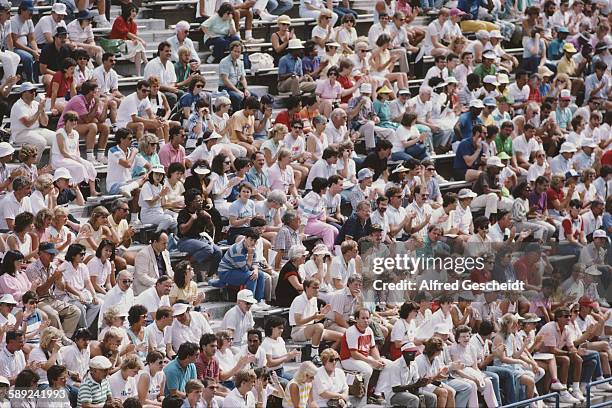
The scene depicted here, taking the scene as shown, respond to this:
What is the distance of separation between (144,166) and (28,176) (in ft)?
5.45

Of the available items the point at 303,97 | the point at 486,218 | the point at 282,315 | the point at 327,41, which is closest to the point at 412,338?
the point at 282,315

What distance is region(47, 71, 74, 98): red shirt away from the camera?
2127 cm

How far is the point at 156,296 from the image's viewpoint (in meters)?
18.1

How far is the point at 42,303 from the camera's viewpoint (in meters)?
17.6

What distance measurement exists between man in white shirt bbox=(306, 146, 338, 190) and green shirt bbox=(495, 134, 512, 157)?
3.72 metres

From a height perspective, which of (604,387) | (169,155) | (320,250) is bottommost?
(604,387)

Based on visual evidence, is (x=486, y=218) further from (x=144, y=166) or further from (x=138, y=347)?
(x=138, y=347)

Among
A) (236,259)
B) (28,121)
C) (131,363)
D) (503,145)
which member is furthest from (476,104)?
(131,363)

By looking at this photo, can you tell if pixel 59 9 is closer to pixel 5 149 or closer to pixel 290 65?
pixel 5 149

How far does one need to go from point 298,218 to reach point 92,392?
472cm

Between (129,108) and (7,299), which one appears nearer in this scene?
(7,299)

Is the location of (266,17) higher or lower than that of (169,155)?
higher

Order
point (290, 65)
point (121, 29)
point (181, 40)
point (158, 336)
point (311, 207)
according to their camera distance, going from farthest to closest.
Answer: point (290, 65)
point (181, 40)
point (121, 29)
point (311, 207)
point (158, 336)

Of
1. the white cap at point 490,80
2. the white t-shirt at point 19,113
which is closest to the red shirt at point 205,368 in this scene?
the white t-shirt at point 19,113
